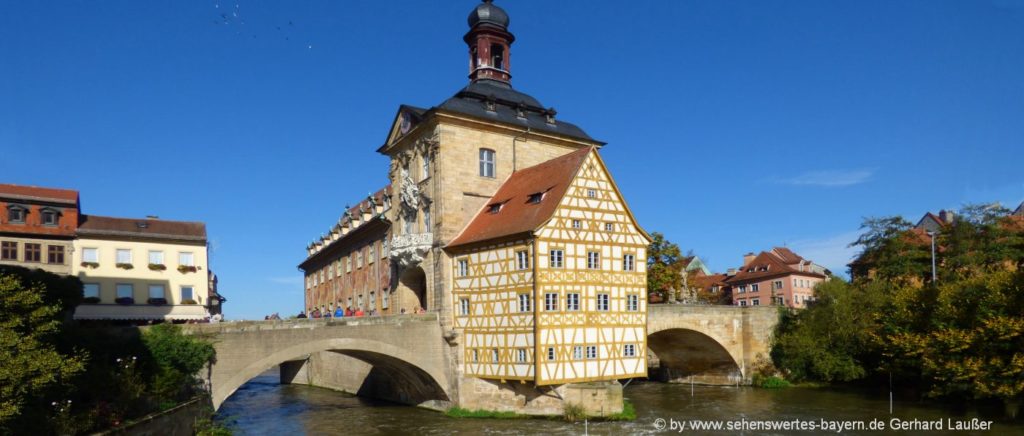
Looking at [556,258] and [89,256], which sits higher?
[89,256]

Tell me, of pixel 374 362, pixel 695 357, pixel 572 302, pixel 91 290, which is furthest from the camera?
pixel 695 357

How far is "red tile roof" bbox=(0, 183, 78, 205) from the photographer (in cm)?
3296

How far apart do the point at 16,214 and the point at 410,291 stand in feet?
57.1

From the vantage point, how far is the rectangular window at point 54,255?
32906 mm

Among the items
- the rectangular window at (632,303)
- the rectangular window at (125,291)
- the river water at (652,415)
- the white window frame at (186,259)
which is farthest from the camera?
the white window frame at (186,259)

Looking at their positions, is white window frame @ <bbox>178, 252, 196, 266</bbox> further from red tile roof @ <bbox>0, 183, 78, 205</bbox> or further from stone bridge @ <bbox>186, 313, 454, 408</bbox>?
stone bridge @ <bbox>186, 313, 454, 408</bbox>

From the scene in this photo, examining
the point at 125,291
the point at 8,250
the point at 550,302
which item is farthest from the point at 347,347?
the point at 8,250

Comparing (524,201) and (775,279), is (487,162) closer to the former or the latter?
(524,201)

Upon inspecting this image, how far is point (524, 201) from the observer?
29234mm

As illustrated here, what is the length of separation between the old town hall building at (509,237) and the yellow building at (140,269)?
9304mm

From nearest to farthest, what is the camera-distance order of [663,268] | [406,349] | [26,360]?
[26,360] → [406,349] → [663,268]

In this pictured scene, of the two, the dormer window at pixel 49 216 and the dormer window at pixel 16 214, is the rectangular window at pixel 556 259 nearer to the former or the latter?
the dormer window at pixel 49 216

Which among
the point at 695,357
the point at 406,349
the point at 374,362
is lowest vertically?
the point at 695,357

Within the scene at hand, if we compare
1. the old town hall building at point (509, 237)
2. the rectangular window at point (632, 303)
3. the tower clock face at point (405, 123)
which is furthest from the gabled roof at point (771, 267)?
the tower clock face at point (405, 123)
